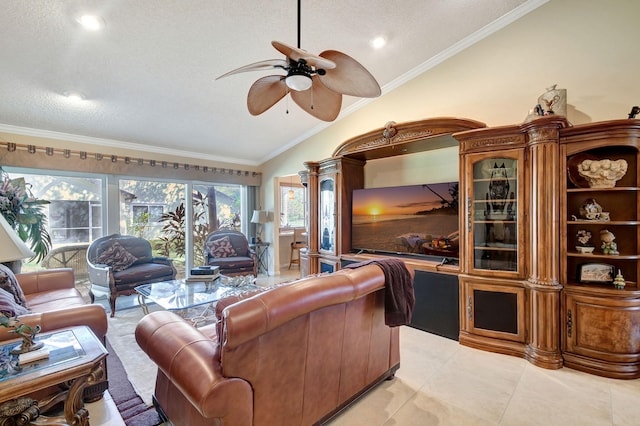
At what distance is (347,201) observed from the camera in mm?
4266

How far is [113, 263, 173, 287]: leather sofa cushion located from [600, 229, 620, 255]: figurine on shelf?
4.93 meters

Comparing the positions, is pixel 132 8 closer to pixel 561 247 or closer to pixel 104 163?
pixel 104 163

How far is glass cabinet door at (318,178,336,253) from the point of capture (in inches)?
169

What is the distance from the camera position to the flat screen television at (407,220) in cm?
335

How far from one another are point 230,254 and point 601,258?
4778 mm

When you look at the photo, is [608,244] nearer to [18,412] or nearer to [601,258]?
[601,258]

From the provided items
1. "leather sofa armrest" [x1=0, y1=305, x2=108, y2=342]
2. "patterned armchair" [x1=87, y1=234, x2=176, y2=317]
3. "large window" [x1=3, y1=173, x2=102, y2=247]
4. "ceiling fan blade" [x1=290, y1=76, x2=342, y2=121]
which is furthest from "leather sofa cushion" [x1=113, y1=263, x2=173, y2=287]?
"ceiling fan blade" [x1=290, y1=76, x2=342, y2=121]

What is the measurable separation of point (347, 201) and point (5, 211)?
4.04 metres

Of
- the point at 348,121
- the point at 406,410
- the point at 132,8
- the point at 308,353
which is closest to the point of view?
the point at 308,353

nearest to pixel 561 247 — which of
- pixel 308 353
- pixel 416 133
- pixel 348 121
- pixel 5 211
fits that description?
pixel 416 133

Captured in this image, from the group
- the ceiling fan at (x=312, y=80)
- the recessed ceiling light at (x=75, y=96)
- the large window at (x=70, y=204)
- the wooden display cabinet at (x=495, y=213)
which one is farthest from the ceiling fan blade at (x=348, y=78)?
the large window at (x=70, y=204)

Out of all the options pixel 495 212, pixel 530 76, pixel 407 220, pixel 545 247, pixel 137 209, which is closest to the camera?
pixel 545 247

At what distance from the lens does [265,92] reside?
2.33m

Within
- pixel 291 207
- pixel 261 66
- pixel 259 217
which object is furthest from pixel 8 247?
pixel 291 207
